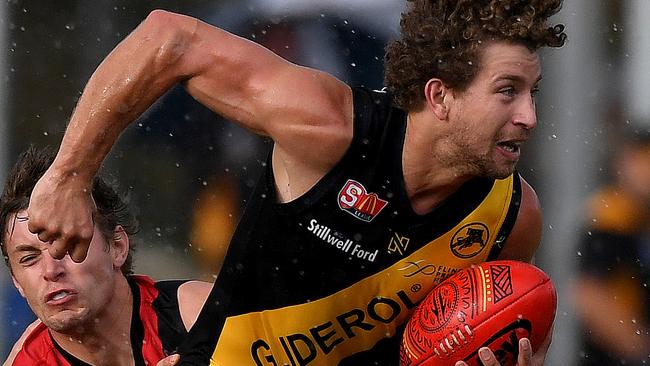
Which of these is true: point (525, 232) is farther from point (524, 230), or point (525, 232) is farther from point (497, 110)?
point (497, 110)

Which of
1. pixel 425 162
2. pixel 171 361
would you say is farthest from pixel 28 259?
pixel 425 162

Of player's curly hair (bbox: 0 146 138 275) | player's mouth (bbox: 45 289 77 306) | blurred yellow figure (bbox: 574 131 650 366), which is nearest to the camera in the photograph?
player's mouth (bbox: 45 289 77 306)

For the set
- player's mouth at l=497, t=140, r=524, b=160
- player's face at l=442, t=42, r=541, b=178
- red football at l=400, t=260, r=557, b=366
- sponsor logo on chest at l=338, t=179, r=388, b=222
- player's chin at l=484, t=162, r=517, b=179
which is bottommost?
red football at l=400, t=260, r=557, b=366

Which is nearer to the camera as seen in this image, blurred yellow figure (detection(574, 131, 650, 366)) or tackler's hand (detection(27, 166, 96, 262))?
tackler's hand (detection(27, 166, 96, 262))

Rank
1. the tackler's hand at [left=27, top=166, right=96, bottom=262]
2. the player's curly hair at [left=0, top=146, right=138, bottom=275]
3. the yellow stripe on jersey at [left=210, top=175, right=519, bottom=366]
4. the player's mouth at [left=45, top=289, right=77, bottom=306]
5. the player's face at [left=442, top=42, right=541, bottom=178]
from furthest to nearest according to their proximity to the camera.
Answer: the player's curly hair at [left=0, top=146, right=138, bottom=275]
the player's mouth at [left=45, top=289, right=77, bottom=306]
the yellow stripe on jersey at [left=210, top=175, right=519, bottom=366]
the player's face at [left=442, top=42, right=541, bottom=178]
the tackler's hand at [left=27, top=166, right=96, bottom=262]

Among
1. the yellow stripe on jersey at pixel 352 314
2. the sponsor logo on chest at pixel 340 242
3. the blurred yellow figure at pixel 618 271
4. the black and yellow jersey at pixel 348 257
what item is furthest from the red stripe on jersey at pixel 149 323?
the blurred yellow figure at pixel 618 271

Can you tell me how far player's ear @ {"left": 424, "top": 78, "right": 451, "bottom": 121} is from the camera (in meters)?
3.52

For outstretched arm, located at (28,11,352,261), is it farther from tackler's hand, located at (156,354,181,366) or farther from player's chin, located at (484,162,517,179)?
tackler's hand, located at (156,354,181,366)

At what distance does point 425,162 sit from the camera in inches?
139

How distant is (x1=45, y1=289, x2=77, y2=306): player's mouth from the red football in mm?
1310

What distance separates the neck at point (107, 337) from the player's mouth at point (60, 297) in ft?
0.51

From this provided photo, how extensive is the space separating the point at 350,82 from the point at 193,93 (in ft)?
7.83

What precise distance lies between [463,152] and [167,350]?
4.74 feet

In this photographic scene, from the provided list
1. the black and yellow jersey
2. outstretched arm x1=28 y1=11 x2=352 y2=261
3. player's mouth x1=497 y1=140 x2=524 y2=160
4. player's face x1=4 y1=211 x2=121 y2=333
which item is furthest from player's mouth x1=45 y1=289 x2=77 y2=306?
player's mouth x1=497 y1=140 x2=524 y2=160
